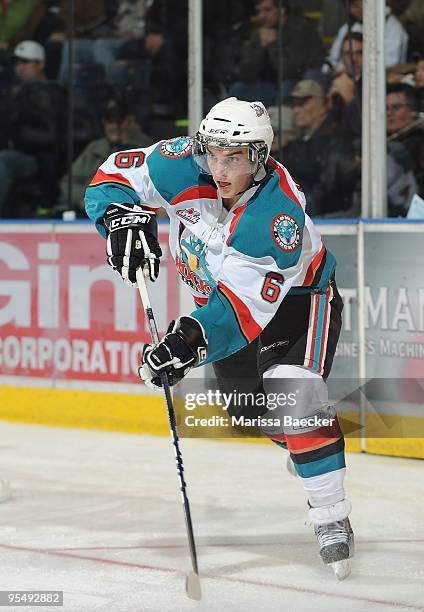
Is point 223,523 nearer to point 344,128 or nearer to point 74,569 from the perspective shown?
point 74,569

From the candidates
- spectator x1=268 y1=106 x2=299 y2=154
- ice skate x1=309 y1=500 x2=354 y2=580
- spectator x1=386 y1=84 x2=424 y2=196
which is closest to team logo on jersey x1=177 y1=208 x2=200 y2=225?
ice skate x1=309 y1=500 x2=354 y2=580

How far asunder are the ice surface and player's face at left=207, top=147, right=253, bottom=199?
1039mm

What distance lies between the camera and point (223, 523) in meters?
4.28

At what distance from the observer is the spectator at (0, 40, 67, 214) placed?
7184mm

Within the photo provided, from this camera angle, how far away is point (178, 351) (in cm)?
318

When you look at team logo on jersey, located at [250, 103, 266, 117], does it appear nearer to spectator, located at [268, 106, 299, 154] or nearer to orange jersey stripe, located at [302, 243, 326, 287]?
orange jersey stripe, located at [302, 243, 326, 287]

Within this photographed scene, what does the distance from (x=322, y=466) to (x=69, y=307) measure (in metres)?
2.84

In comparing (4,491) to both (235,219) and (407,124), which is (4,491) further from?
(407,124)

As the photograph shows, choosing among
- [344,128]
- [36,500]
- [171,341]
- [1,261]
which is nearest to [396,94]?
[344,128]

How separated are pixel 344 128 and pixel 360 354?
1177 millimetres

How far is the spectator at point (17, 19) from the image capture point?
7.51m

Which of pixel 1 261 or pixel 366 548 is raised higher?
pixel 1 261

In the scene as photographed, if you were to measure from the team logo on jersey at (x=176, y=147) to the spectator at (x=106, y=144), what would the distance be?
117 inches


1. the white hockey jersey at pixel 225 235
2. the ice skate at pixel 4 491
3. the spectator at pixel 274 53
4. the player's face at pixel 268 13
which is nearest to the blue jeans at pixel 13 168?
the spectator at pixel 274 53
